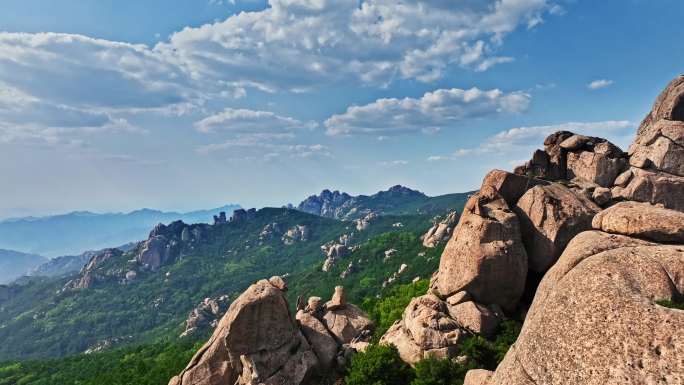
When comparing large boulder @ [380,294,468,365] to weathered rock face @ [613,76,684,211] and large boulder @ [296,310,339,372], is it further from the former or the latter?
weathered rock face @ [613,76,684,211]

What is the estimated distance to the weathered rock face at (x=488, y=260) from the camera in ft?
113

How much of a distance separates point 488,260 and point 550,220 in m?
7.50

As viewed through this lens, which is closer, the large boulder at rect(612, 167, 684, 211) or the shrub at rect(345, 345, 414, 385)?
the shrub at rect(345, 345, 414, 385)

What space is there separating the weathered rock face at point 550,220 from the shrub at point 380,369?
A: 614 inches

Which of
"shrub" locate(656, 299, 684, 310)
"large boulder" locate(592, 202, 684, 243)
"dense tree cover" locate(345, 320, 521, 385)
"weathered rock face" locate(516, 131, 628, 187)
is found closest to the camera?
"shrub" locate(656, 299, 684, 310)

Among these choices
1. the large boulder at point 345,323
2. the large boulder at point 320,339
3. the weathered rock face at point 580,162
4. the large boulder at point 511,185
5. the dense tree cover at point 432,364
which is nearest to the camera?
the dense tree cover at point 432,364

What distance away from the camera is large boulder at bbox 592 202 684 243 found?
27.7 meters

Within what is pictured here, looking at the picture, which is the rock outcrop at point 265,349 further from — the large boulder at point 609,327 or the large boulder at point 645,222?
the large boulder at point 645,222

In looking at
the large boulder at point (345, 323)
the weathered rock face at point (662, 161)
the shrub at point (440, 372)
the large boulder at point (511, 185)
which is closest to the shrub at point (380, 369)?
the shrub at point (440, 372)

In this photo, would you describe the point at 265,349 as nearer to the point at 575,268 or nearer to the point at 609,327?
the point at 575,268

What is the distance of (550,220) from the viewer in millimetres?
36031

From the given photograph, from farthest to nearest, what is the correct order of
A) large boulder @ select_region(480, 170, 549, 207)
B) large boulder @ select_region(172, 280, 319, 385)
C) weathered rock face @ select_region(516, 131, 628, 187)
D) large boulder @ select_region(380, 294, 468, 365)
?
weathered rock face @ select_region(516, 131, 628, 187) → large boulder @ select_region(480, 170, 549, 207) → large boulder @ select_region(172, 280, 319, 385) → large boulder @ select_region(380, 294, 468, 365)

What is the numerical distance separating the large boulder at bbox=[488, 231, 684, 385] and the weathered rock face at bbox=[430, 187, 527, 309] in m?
10.5

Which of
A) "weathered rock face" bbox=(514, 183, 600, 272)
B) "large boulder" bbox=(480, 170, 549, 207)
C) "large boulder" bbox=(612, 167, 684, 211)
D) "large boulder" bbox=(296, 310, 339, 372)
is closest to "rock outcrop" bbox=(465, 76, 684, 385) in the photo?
"weathered rock face" bbox=(514, 183, 600, 272)
